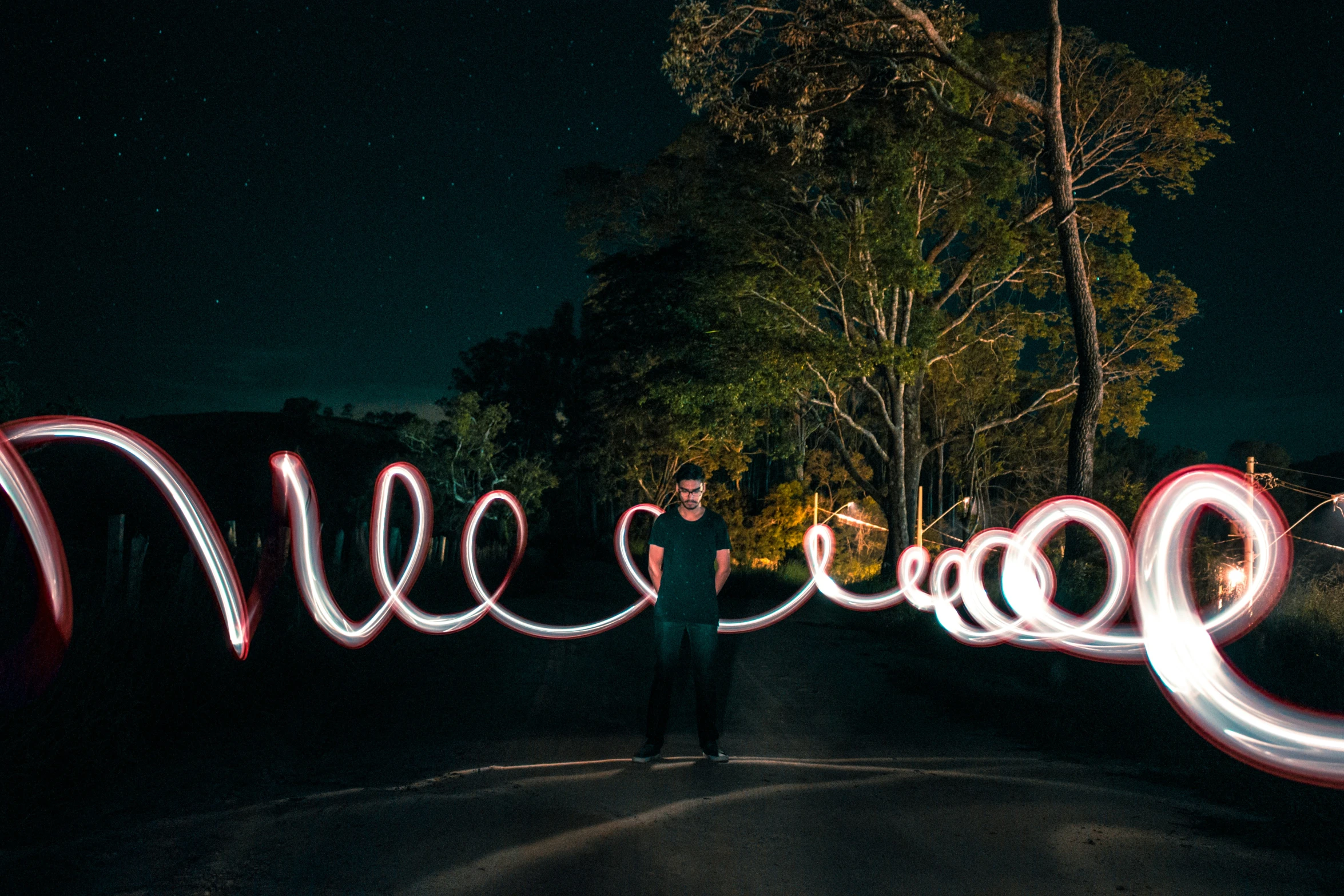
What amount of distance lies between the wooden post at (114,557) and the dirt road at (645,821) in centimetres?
229

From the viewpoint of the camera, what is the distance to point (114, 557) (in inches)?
339

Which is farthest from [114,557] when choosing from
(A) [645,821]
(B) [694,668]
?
(A) [645,821]

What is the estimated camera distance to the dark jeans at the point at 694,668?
23.2ft

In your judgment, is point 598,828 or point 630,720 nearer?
point 598,828

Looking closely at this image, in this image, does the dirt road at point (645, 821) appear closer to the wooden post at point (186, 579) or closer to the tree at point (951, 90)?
the wooden post at point (186, 579)

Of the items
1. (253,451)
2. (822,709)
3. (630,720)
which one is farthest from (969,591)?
(253,451)

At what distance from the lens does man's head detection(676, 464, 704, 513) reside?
7.39 m

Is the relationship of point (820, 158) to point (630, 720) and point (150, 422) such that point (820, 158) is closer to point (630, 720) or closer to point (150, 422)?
point (630, 720)

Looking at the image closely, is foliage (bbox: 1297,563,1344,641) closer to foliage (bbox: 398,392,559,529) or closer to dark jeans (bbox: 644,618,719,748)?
dark jeans (bbox: 644,618,719,748)

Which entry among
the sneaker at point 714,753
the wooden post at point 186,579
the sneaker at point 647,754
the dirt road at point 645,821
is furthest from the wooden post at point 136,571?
the sneaker at point 714,753

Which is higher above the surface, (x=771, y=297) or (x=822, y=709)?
(x=771, y=297)

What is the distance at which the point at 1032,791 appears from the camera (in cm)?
619

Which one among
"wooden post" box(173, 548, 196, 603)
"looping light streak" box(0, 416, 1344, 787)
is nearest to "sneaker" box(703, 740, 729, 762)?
"looping light streak" box(0, 416, 1344, 787)

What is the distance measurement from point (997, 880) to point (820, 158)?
679 inches
